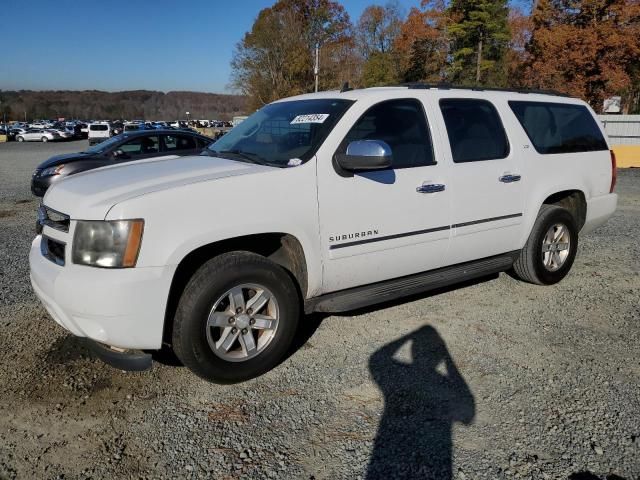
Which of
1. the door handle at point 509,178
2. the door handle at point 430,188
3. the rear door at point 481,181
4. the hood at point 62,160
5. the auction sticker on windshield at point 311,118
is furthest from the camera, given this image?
the hood at point 62,160

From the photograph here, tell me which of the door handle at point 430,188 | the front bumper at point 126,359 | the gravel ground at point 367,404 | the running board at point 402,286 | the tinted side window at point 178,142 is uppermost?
the tinted side window at point 178,142

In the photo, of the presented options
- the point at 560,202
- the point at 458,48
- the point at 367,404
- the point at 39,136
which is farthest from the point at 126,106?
the point at 367,404

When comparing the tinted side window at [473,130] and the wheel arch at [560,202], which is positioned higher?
the tinted side window at [473,130]

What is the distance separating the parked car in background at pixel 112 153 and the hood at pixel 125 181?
22.4 ft

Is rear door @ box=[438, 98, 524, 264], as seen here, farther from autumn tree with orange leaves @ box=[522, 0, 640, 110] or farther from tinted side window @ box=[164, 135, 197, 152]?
autumn tree with orange leaves @ box=[522, 0, 640, 110]

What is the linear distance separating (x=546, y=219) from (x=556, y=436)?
2.61 metres

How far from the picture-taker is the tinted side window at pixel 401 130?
3.87 meters

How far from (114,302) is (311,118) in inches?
75.9

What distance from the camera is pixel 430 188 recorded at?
3967 mm

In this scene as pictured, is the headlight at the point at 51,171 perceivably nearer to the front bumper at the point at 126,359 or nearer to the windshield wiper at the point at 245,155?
the windshield wiper at the point at 245,155

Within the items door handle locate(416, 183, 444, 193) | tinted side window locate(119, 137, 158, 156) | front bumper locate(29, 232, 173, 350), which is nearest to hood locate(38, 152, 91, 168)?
tinted side window locate(119, 137, 158, 156)

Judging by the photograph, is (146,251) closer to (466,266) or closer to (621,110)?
(466,266)

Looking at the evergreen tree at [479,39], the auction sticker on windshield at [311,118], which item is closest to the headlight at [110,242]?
the auction sticker on windshield at [311,118]

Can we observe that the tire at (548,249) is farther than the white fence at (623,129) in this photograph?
No
